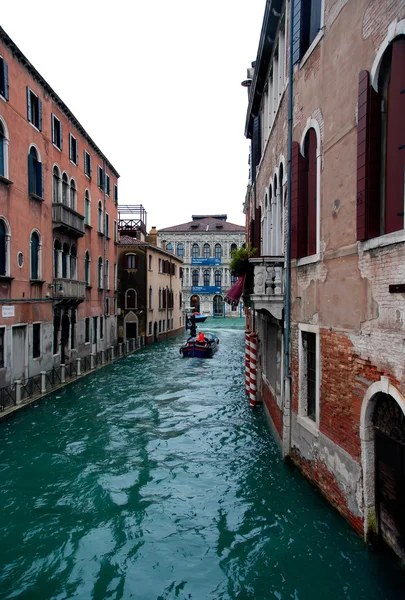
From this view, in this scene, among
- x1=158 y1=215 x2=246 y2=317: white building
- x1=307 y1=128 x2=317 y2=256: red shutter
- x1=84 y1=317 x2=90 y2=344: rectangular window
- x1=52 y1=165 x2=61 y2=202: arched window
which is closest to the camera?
x1=307 y1=128 x2=317 y2=256: red shutter

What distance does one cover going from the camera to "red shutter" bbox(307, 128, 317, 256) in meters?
6.66

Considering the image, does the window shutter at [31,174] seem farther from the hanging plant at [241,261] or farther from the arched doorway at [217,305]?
the arched doorway at [217,305]

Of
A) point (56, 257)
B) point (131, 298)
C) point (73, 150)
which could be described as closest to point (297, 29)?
point (56, 257)

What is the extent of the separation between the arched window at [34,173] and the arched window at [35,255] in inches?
50.5

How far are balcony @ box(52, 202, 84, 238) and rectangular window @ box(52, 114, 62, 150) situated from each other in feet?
7.29

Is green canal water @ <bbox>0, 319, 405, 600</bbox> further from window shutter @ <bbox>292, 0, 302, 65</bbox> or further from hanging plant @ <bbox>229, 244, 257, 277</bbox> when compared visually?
window shutter @ <bbox>292, 0, 302, 65</bbox>

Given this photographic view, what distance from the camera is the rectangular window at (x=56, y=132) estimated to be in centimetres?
1583

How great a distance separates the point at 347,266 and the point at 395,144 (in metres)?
1.46

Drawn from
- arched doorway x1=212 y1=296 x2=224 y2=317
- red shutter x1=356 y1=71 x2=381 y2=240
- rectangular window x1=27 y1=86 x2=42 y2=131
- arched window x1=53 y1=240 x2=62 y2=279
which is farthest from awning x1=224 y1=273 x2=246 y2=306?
arched doorway x1=212 y1=296 x2=224 y2=317

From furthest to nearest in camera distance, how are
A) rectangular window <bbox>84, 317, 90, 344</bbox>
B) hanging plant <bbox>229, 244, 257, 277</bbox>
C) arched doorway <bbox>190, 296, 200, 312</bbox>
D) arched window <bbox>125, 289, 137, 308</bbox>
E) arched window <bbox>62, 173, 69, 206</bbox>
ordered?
arched doorway <bbox>190, 296, 200, 312</bbox> < arched window <bbox>125, 289, 137, 308</bbox> < rectangular window <bbox>84, 317, 90, 344</bbox> < arched window <bbox>62, 173, 69, 206</bbox> < hanging plant <bbox>229, 244, 257, 277</bbox>

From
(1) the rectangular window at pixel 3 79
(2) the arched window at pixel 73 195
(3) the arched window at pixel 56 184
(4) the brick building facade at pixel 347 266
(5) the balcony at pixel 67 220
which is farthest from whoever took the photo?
(2) the arched window at pixel 73 195

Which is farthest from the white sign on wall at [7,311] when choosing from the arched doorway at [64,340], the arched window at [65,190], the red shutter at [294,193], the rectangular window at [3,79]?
the red shutter at [294,193]

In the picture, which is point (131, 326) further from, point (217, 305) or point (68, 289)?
point (217, 305)

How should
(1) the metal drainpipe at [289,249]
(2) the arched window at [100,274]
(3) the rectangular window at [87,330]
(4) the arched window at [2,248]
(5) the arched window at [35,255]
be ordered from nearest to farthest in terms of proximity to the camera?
(1) the metal drainpipe at [289,249]
(4) the arched window at [2,248]
(5) the arched window at [35,255]
(3) the rectangular window at [87,330]
(2) the arched window at [100,274]
